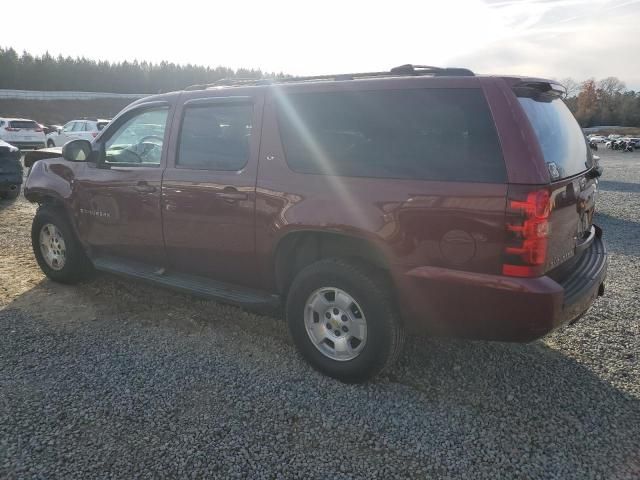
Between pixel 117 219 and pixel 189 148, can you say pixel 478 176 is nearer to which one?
pixel 189 148

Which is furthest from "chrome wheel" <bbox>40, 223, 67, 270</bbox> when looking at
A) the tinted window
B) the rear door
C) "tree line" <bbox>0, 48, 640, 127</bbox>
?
"tree line" <bbox>0, 48, 640, 127</bbox>

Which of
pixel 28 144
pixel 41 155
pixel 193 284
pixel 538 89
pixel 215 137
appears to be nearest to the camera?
pixel 538 89

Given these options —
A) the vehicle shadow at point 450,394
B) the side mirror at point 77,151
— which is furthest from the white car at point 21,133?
the vehicle shadow at point 450,394

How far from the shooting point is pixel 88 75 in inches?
3123

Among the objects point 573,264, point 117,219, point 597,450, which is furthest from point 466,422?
point 117,219

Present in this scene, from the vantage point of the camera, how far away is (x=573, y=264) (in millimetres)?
3102

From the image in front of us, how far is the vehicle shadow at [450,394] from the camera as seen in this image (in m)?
2.58

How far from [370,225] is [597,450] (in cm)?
170

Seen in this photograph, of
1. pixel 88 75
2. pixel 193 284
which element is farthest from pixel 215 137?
pixel 88 75

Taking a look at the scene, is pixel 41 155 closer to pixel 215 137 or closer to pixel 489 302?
pixel 215 137

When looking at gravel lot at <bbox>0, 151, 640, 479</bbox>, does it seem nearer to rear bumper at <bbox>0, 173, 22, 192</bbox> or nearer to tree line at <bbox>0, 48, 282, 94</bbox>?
rear bumper at <bbox>0, 173, 22, 192</bbox>

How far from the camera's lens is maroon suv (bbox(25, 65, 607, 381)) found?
2.61m

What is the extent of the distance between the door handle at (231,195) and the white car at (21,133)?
21.2m

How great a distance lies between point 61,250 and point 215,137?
90.5 inches
